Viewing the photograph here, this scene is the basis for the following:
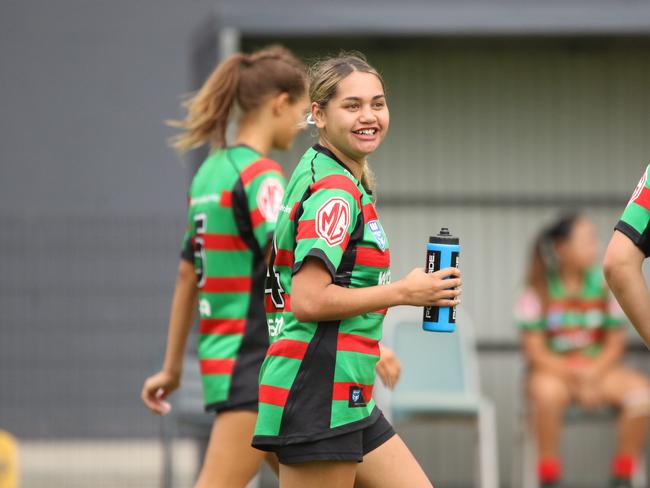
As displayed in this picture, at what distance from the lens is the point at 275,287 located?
403 cm

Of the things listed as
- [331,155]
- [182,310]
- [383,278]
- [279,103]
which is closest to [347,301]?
[383,278]

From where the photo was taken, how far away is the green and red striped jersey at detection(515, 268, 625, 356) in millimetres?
8445

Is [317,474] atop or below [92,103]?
below

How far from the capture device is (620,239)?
13.1 ft

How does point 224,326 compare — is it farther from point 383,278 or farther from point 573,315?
point 573,315

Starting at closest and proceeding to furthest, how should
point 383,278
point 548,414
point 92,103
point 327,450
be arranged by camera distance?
point 327,450
point 383,278
point 548,414
point 92,103

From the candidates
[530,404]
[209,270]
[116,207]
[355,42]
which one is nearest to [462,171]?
[355,42]

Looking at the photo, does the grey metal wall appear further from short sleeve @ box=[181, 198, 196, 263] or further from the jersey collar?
the jersey collar

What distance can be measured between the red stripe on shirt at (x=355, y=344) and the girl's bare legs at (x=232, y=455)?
887 millimetres

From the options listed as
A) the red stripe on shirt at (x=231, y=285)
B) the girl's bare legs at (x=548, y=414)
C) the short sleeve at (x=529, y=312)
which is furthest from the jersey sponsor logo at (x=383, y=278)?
the short sleeve at (x=529, y=312)

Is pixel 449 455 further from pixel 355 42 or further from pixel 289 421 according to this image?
pixel 289 421

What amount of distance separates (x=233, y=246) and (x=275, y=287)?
79 cm

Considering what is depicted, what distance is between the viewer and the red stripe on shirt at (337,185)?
3.80 m

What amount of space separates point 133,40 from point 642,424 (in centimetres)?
586
